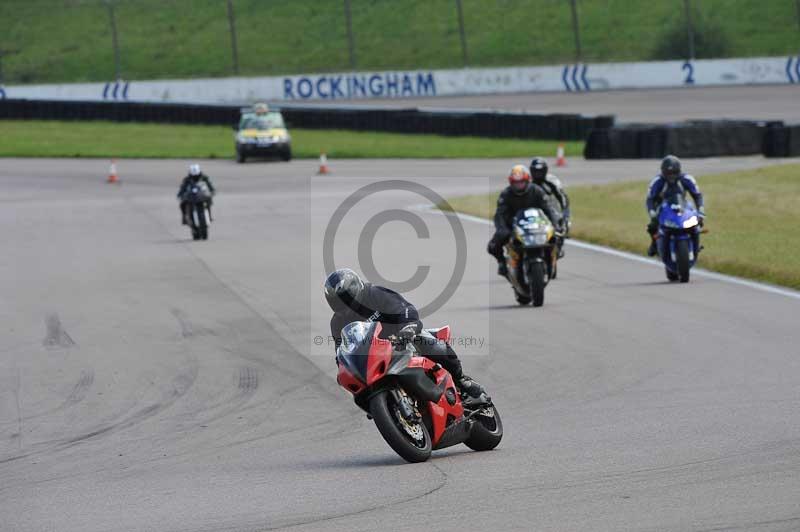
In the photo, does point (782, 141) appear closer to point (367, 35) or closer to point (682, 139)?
point (682, 139)

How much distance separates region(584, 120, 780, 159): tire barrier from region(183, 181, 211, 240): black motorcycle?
58.7 feet

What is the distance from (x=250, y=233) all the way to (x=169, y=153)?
71.9ft

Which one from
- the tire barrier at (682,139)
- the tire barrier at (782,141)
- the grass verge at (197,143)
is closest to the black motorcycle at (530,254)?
the tire barrier at (682,139)

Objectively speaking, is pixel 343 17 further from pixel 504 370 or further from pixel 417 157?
pixel 504 370

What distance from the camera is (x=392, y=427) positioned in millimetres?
8234

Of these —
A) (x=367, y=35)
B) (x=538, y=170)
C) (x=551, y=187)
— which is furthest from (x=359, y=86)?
(x=538, y=170)

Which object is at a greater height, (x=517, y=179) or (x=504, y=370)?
(x=517, y=179)

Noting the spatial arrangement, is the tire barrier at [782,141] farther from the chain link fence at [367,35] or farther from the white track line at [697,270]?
the chain link fence at [367,35]

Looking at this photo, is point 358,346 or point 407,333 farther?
point 407,333

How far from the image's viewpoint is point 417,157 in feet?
145

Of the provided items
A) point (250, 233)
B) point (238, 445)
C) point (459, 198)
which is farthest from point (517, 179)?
point (459, 198)

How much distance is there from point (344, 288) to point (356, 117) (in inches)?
1677

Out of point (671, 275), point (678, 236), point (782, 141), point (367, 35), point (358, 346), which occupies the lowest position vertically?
point (671, 275)

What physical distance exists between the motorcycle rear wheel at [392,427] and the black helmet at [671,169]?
10.6 metres
